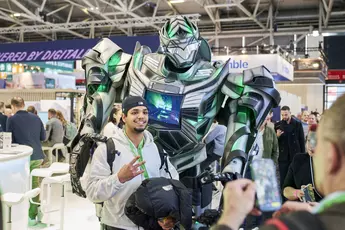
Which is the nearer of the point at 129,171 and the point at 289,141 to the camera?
the point at 129,171

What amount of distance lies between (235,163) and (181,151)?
385mm

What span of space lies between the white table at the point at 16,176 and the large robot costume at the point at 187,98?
4.52 feet

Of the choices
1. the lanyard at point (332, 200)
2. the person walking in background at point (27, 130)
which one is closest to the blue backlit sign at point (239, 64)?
the person walking in background at point (27, 130)

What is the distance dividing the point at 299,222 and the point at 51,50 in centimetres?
950

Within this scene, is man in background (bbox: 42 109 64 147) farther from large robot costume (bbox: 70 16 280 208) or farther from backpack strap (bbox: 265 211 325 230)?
backpack strap (bbox: 265 211 325 230)

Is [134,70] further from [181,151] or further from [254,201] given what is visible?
[254,201]

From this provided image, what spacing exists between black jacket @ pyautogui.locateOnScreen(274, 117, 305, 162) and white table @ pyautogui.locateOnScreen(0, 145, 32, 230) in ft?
10.8

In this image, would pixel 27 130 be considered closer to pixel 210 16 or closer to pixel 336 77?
pixel 210 16

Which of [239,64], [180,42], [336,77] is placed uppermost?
[336,77]

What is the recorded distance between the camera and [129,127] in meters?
2.43

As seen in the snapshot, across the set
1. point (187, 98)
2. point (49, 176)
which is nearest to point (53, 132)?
point (49, 176)

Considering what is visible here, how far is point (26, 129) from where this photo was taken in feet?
18.4

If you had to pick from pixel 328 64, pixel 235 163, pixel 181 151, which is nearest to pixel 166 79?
pixel 181 151

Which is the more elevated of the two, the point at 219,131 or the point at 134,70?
the point at 134,70
